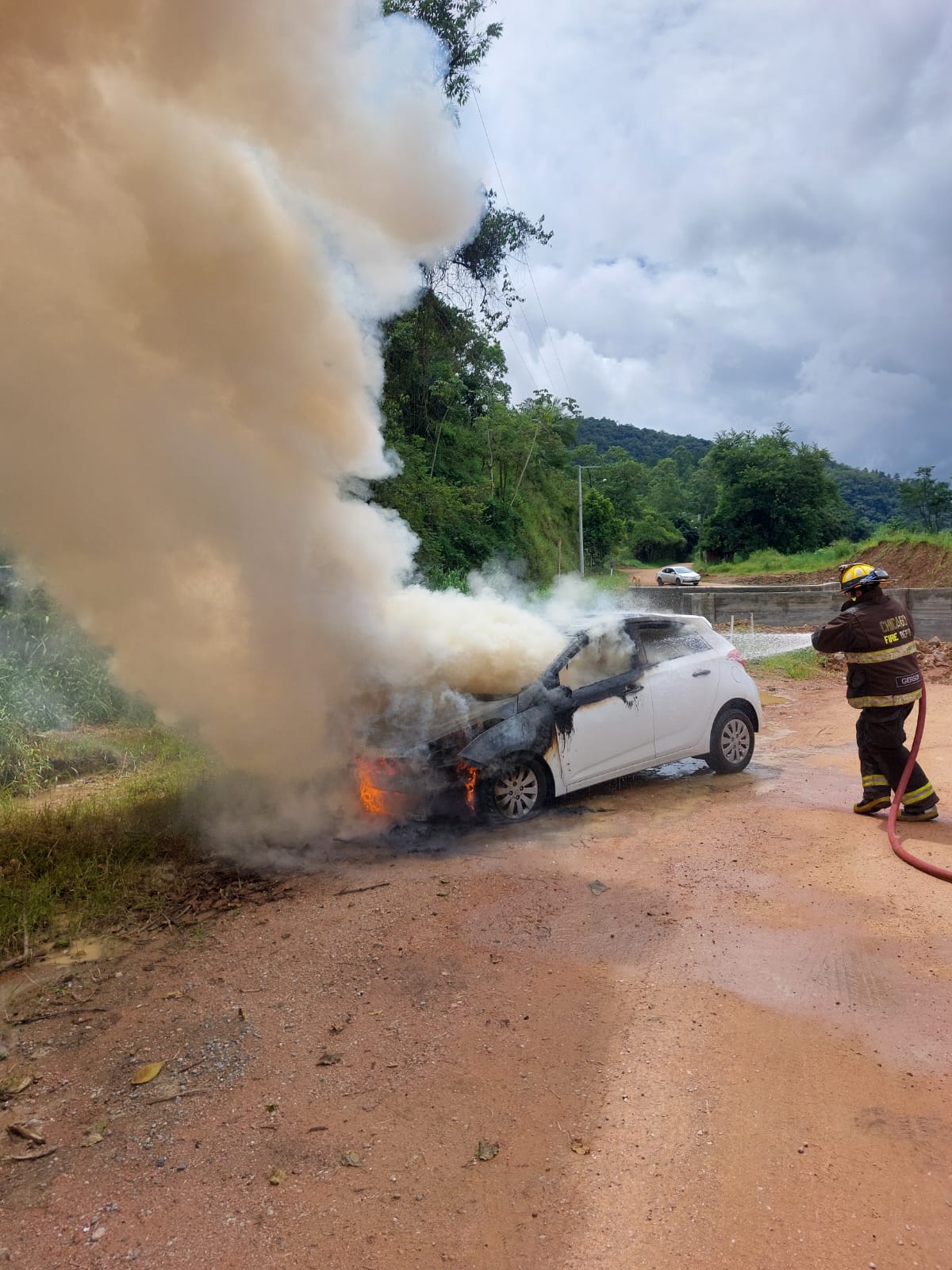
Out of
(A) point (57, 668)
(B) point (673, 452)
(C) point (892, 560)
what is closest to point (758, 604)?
(C) point (892, 560)

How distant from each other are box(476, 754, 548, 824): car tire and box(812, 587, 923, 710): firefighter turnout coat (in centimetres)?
233

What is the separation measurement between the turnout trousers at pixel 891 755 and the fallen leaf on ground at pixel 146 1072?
5149mm

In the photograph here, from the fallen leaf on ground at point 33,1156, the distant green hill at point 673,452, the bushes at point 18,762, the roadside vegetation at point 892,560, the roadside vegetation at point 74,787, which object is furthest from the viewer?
the distant green hill at point 673,452

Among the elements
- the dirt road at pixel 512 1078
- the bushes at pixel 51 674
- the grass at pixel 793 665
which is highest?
the bushes at pixel 51 674

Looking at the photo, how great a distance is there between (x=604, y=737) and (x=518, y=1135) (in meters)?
3.83

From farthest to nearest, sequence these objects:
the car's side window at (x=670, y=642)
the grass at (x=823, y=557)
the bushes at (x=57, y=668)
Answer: the grass at (x=823, y=557) → the bushes at (x=57, y=668) → the car's side window at (x=670, y=642)

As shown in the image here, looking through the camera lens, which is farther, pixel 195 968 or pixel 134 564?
pixel 134 564

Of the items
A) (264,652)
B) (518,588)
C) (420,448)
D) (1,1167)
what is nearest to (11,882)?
(264,652)

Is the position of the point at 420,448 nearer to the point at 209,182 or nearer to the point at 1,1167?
the point at 209,182

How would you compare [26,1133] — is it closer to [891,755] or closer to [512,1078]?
[512,1078]

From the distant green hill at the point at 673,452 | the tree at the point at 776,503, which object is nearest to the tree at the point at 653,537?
the tree at the point at 776,503

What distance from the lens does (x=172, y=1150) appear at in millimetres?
2752

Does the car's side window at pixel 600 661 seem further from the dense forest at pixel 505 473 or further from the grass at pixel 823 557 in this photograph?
the grass at pixel 823 557

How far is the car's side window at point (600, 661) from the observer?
6.38 m
